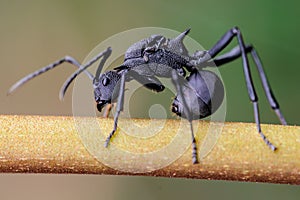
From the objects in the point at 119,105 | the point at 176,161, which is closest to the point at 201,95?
the point at 119,105

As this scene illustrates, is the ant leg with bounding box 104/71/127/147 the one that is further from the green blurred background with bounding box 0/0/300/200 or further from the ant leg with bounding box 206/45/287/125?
the green blurred background with bounding box 0/0/300/200

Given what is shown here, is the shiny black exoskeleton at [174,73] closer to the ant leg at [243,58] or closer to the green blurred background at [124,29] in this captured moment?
the ant leg at [243,58]

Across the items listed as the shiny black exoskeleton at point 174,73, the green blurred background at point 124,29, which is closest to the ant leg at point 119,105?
the shiny black exoskeleton at point 174,73

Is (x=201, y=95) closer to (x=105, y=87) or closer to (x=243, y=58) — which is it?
(x=243, y=58)

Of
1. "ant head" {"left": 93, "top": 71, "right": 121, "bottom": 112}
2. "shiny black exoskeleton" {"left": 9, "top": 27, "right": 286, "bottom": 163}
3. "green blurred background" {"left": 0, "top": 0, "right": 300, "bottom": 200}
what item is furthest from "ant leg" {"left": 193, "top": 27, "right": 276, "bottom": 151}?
"green blurred background" {"left": 0, "top": 0, "right": 300, "bottom": 200}

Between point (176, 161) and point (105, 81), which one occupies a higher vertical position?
point (105, 81)

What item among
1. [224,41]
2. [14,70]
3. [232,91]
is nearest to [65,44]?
[14,70]
